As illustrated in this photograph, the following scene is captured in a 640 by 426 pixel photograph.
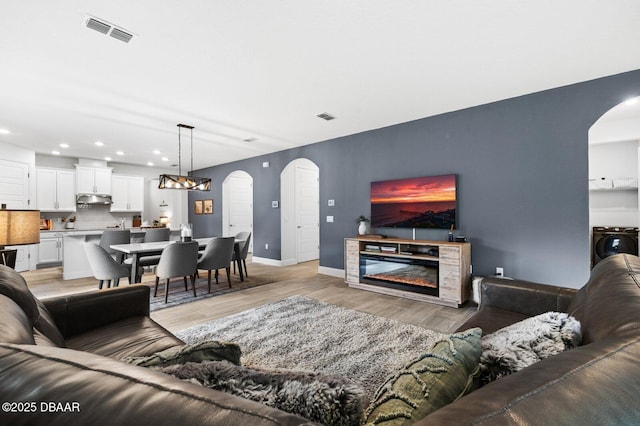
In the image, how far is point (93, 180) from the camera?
7.10 metres

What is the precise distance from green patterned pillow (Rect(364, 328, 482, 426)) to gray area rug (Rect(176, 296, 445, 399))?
4.38ft

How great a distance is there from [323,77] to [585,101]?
2908 millimetres

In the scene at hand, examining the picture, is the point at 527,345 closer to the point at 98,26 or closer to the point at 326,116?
the point at 98,26

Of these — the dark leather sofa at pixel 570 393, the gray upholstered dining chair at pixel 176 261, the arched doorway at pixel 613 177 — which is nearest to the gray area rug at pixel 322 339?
the gray upholstered dining chair at pixel 176 261

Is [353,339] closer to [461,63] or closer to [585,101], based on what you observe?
[461,63]

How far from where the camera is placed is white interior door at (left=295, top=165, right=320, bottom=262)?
22.6 feet

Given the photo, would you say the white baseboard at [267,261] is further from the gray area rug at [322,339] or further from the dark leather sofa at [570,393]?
the dark leather sofa at [570,393]

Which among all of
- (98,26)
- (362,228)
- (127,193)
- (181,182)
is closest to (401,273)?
(362,228)

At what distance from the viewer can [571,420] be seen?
0.40 metres

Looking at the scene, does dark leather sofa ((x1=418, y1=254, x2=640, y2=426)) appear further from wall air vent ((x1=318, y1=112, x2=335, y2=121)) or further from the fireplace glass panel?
wall air vent ((x1=318, y1=112, x2=335, y2=121))

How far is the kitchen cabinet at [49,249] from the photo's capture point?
630cm

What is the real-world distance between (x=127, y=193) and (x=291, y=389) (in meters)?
8.87

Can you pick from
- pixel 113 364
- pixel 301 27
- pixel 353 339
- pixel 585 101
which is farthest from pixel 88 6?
pixel 585 101

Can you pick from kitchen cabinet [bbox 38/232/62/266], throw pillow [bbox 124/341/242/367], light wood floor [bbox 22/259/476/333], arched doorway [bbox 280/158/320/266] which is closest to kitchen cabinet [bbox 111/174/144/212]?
kitchen cabinet [bbox 38/232/62/266]
